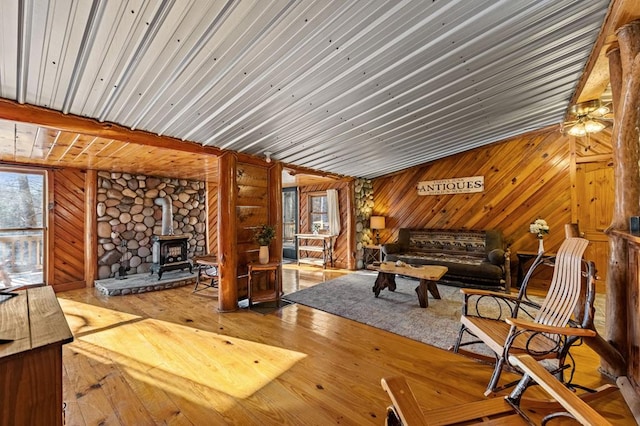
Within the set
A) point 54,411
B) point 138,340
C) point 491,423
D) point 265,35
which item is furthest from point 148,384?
point 265,35

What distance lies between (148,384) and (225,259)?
1710 millimetres

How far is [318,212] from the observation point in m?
7.63

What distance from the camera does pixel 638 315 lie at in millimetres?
1704

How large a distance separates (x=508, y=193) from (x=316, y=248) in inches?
176

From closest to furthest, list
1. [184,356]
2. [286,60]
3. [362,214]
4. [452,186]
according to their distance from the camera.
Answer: [286,60]
[184,356]
[452,186]
[362,214]

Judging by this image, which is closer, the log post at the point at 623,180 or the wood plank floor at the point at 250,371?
the wood plank floor at the point at 250,371

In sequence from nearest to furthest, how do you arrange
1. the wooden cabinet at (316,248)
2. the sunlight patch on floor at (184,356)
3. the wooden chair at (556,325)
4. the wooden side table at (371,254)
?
the wooden chair at (556,325), the sunlight patch on floor at (184,356), the wooden side table at (371,254), the wooden cabinet at (316,248)

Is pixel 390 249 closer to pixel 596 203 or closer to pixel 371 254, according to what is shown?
pixel 371 254

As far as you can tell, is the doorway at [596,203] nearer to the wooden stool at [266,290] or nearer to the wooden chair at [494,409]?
the wooden chair at [494,409]

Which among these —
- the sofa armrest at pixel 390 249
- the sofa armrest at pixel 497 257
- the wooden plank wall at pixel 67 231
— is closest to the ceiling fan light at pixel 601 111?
the sofa armrest at pixel 497 257

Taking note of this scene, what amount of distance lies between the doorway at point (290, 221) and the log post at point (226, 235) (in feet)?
13.9

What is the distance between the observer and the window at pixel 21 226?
4324 millimetres

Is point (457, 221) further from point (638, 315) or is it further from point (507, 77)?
point (638, 315)

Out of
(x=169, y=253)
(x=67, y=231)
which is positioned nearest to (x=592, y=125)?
(x=169, y=253)
